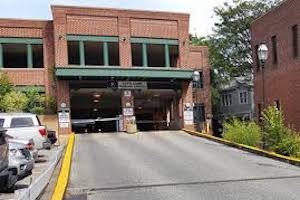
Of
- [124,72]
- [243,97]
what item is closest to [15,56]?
[124,72]

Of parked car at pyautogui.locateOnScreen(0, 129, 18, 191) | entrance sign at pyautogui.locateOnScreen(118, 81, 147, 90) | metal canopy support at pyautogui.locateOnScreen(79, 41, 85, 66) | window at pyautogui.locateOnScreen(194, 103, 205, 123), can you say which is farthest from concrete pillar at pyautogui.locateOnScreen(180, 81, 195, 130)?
parked car at pyautogui.locateOnScreen(0, 129, 18, 191)

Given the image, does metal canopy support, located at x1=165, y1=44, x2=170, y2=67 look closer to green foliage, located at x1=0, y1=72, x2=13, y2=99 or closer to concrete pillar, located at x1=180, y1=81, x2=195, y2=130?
concrete pillar, located at x1=180, y1=81, x2=195, y2=130

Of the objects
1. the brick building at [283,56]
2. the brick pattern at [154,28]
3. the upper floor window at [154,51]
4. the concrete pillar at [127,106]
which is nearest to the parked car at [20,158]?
the brick building at [283,56]

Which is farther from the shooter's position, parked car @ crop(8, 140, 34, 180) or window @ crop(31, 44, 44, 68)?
window @ crop(31, 44, 44, 68)

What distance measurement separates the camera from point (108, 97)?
143 ft

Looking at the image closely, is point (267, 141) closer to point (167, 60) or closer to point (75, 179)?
point (75, 179)

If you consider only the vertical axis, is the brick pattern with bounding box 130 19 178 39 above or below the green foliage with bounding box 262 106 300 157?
above

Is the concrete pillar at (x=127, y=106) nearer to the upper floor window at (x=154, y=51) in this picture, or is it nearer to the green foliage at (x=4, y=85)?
the upper floor window at (x=154, y=51)

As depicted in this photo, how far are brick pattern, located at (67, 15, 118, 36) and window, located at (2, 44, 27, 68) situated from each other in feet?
13.5

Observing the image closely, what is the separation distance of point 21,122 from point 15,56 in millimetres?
21804

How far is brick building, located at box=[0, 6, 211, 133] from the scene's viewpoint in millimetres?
37156

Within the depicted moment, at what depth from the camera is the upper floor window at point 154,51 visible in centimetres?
3959

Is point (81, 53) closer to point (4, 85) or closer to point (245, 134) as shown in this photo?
point (4, 85)

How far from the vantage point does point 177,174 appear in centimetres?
1596
